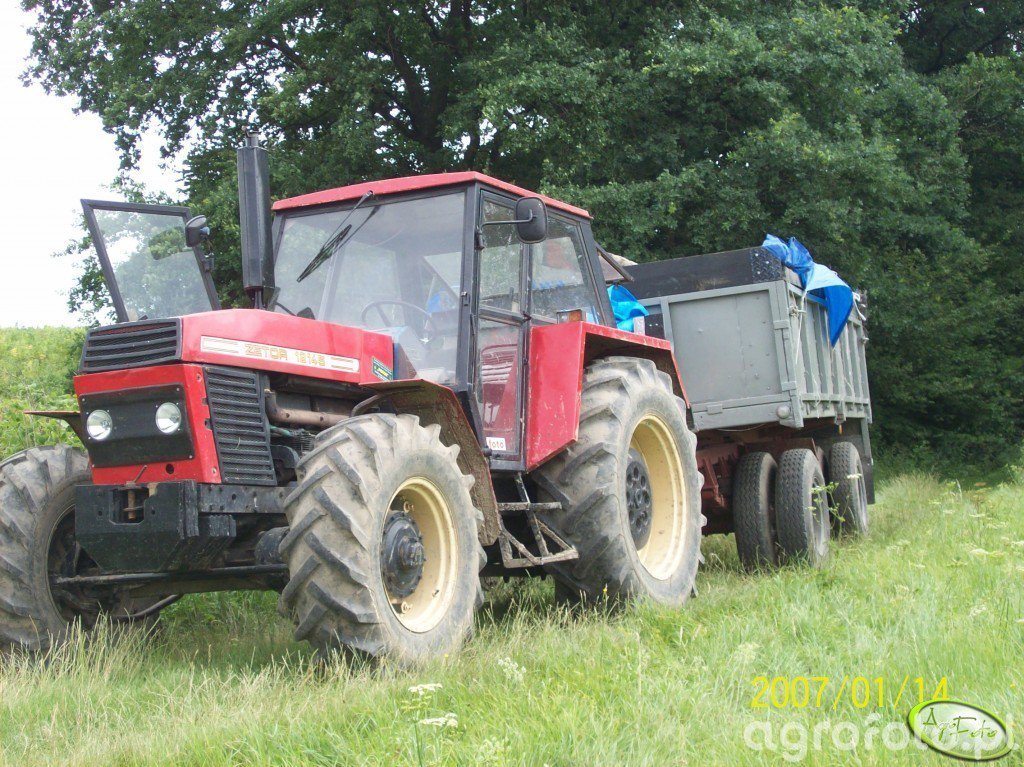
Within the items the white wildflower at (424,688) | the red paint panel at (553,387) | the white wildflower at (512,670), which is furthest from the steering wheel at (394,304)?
the white wildflower at (424,688)

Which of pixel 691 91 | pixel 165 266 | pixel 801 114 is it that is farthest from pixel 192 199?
pixel 165 266

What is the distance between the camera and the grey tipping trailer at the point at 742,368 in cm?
835

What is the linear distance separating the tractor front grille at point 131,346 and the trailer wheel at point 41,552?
83 centimetres

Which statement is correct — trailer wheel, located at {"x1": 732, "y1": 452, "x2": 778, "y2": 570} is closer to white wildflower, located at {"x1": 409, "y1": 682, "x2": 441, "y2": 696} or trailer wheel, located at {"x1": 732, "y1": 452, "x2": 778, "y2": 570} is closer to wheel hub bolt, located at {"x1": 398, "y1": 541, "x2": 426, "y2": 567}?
wheel hub bolt, located at {"x1": 398, "y1": 541, "x2": 426, "y2": 567}

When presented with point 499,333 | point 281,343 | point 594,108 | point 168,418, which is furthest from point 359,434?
point 594,108

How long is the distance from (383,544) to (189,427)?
938mm

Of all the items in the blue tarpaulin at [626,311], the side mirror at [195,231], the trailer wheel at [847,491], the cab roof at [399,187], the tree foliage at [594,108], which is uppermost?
the tree foliage at [594,108]

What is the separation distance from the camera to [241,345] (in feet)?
16.3

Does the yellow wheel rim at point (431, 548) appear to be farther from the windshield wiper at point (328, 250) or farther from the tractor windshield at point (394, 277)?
the windshield wiper at point (328, 250)

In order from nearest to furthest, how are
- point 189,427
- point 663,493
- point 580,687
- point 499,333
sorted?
1. point 580,687
2. point 189,427
3. point 499,333
4. point 663,493

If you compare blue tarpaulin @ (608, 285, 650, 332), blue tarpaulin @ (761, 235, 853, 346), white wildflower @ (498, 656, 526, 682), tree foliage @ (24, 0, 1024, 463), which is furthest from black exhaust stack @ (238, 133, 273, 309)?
tree foliage @ (24, 0, 1024, 463)

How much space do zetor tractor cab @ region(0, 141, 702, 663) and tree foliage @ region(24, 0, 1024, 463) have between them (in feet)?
24.4

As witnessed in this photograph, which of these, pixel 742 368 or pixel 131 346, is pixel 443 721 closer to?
pixel 131 346

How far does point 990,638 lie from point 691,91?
11463 mm
